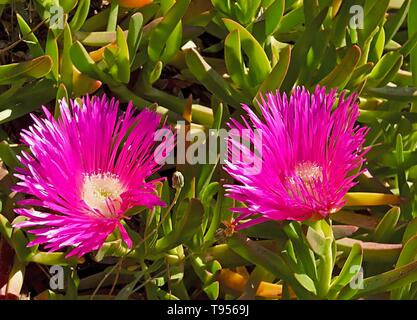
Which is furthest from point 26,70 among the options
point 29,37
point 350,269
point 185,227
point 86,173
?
point 350,269

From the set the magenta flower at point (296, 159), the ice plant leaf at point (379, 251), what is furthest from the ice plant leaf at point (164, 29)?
the ice plant leaf at point (379, 251)

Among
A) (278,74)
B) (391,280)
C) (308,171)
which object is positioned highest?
(278,74)

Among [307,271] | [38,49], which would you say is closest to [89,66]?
[38,49]

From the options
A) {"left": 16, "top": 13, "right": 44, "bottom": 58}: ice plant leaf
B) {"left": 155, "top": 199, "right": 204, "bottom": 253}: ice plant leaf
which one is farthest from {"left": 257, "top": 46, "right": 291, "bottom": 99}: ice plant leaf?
{"left": 16, "top": 13, "right": 44, "bottom": 58}: ice plant leaf

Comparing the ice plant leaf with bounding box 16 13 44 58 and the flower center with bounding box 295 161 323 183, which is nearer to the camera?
the flower center with bounding box 295 161 323 183

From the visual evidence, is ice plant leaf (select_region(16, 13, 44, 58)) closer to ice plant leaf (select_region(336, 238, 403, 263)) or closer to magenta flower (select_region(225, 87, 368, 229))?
magenta flower (select_region(225, 87, 368, 229))

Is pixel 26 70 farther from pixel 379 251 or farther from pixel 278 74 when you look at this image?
pixel 379 251

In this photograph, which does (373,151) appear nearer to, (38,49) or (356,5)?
(356,5)
